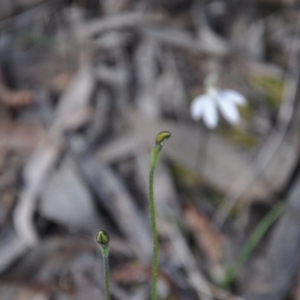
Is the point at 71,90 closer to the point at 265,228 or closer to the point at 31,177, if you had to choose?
the point at 31,177

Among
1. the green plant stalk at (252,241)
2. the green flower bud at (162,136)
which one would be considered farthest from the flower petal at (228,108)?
the green flower bud at (162,136)

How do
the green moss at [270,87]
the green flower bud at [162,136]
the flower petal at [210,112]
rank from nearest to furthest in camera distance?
1. the green flower bud at [162,136]
2. the flower petal at [210,112]
3. the green moss at [270,87]

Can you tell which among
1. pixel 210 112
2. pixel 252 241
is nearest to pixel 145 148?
pixel 210 112

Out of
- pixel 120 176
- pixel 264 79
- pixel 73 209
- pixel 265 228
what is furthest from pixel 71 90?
pixel 265 228

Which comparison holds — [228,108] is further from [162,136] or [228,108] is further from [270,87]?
[162,136]

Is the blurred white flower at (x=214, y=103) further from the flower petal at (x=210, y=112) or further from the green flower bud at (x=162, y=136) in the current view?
the green flower bud at (x=162, y=136)

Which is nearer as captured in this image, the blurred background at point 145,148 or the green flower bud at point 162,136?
the green flower bud at point 162,136

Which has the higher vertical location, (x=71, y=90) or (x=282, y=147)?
(x=71, y=90)

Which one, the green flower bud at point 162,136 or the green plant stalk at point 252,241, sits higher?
the green flower bud at point 162,136

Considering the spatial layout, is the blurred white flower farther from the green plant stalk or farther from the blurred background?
the green plant stalk
